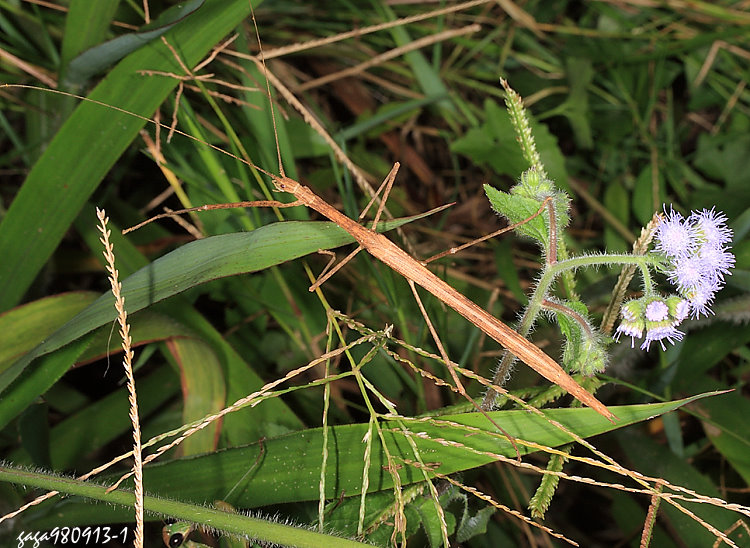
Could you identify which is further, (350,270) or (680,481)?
(350,270)

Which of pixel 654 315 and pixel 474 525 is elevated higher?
pixel 654 315

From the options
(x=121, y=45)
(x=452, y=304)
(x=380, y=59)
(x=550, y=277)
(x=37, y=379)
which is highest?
(x=380, y=59)

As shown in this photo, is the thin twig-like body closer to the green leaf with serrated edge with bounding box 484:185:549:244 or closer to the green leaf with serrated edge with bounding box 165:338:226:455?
the green leaf with serrated edge with bounding box 484:185:549:244

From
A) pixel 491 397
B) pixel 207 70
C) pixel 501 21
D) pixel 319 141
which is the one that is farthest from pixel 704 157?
pixel 207 70

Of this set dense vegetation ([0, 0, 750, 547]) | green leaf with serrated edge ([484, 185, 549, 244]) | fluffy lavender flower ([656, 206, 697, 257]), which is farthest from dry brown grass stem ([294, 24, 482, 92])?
fluffy lavender flower ([656, 206, 697, 257])

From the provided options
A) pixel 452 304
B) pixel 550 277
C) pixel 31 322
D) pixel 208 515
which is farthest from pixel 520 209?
pixel 31 322

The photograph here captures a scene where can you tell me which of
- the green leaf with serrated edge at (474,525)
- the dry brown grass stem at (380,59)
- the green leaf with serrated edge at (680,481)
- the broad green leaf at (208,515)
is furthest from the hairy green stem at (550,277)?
the dry brown grass stem at (380,59)

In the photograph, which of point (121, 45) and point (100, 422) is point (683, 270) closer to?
point (121, 45)
